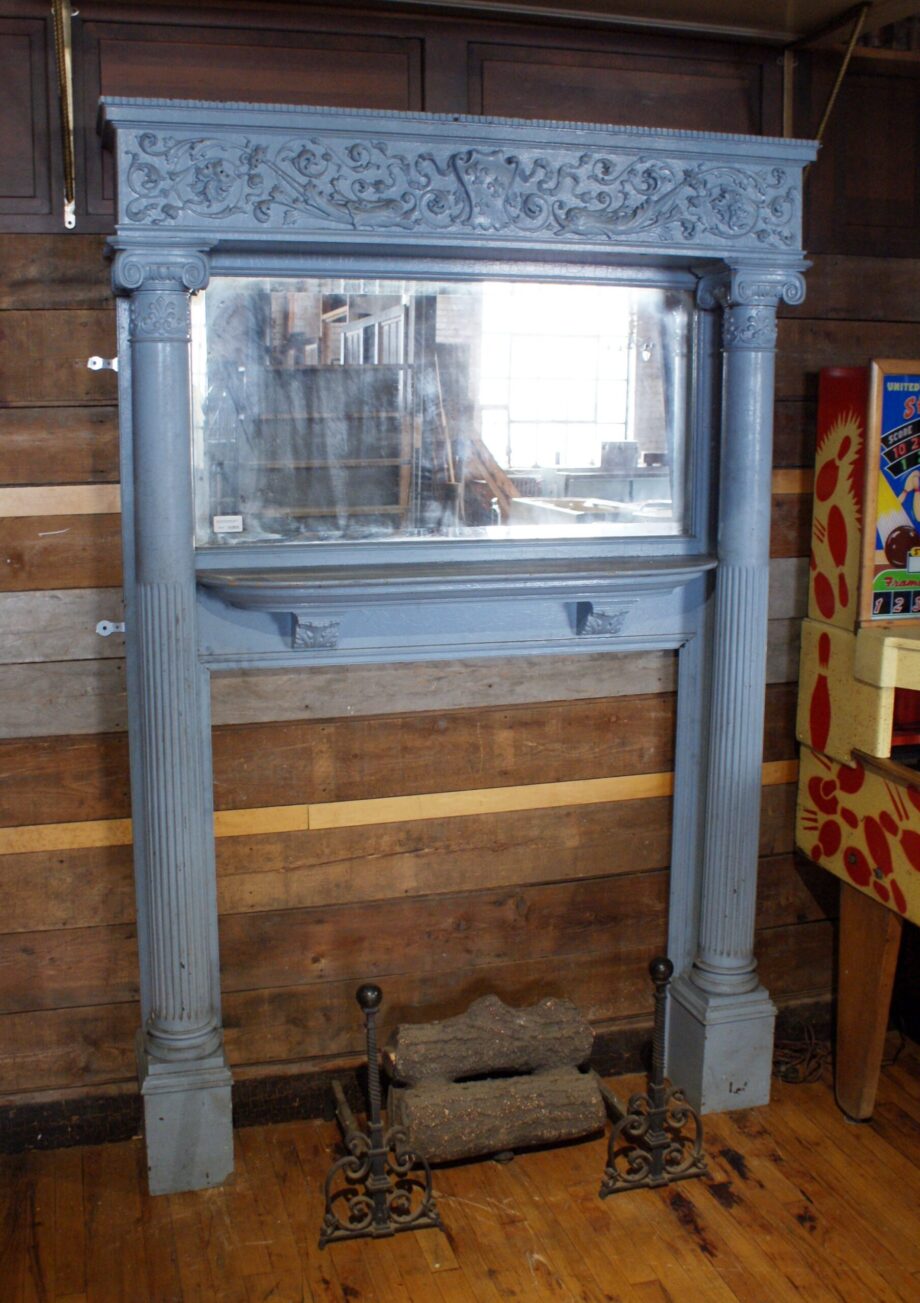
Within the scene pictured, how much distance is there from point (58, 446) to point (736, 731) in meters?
1.63

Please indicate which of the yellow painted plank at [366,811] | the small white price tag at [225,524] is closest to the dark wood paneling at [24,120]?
the small white price tag at [225,524]

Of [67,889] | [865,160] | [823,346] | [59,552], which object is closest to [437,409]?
[59,552]

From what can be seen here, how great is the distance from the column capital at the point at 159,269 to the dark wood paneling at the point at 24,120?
0.82 ft

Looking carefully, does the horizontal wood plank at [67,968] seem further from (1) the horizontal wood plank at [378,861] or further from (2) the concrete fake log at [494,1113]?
(2) the concrete fake log at [494,1113]

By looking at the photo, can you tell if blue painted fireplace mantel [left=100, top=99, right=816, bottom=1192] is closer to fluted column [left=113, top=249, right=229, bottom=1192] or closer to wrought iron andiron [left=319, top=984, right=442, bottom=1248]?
fluted column [left=113, top=249, right=229, bottom=1192]

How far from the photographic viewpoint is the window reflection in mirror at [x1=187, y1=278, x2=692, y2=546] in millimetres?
2809

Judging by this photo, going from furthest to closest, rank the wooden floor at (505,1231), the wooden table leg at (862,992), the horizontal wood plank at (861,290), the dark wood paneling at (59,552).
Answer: the horizontal wood plank at (861,290), the wooden table leg at (862,992), the dark wood paneling at (59,552), the wooden floor at (505,1231)

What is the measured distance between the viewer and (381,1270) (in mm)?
2590

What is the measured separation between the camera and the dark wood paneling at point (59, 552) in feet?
9.10

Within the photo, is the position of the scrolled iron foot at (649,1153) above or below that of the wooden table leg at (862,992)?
below

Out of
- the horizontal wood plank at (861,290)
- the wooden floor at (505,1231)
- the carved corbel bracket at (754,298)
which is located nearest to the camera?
the wooden floor at (505,1231)

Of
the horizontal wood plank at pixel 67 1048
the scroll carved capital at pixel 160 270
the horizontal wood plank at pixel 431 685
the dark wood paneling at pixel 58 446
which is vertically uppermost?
the scroll carved capital at pixel 160 270

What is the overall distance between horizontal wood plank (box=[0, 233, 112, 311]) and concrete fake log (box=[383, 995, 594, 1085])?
1.73m

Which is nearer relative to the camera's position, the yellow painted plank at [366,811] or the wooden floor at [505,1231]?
the wooden floor at [505,1231]
